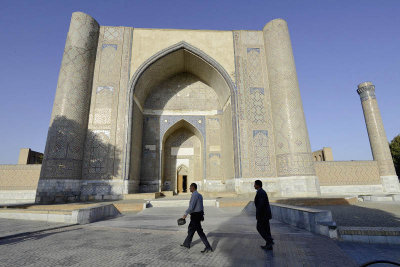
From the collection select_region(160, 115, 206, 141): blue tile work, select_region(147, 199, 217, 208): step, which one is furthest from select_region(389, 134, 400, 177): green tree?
select_region(147, 199, 217, 208): step

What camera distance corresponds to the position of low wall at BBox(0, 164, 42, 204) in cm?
1278

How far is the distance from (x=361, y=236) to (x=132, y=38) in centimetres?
1274

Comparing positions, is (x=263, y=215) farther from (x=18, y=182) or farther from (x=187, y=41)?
(x=18, y=182)

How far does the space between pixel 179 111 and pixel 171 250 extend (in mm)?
11704

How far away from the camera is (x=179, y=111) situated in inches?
543

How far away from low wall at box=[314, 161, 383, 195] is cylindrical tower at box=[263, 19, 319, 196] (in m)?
5.92

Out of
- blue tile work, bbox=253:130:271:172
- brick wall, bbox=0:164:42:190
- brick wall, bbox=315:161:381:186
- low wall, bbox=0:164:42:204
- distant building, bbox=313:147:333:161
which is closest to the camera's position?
blue tile work, bbox=253:130:271:172

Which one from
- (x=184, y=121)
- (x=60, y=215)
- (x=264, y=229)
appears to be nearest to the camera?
(x=264, y=229)

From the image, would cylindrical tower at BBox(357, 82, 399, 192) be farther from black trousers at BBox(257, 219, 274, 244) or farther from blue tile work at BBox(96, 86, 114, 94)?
blue tile work at BBox(96, 86, 114, 94)

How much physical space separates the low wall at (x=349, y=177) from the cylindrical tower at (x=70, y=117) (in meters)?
14.3

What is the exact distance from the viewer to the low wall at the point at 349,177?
568 inches

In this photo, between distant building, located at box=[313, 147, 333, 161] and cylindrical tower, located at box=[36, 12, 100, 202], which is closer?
cylindrical tower, located at box=[36, 12, 100, 202]

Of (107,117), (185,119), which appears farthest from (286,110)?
(107,117)

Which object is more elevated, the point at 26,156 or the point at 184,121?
the point at 184,121
